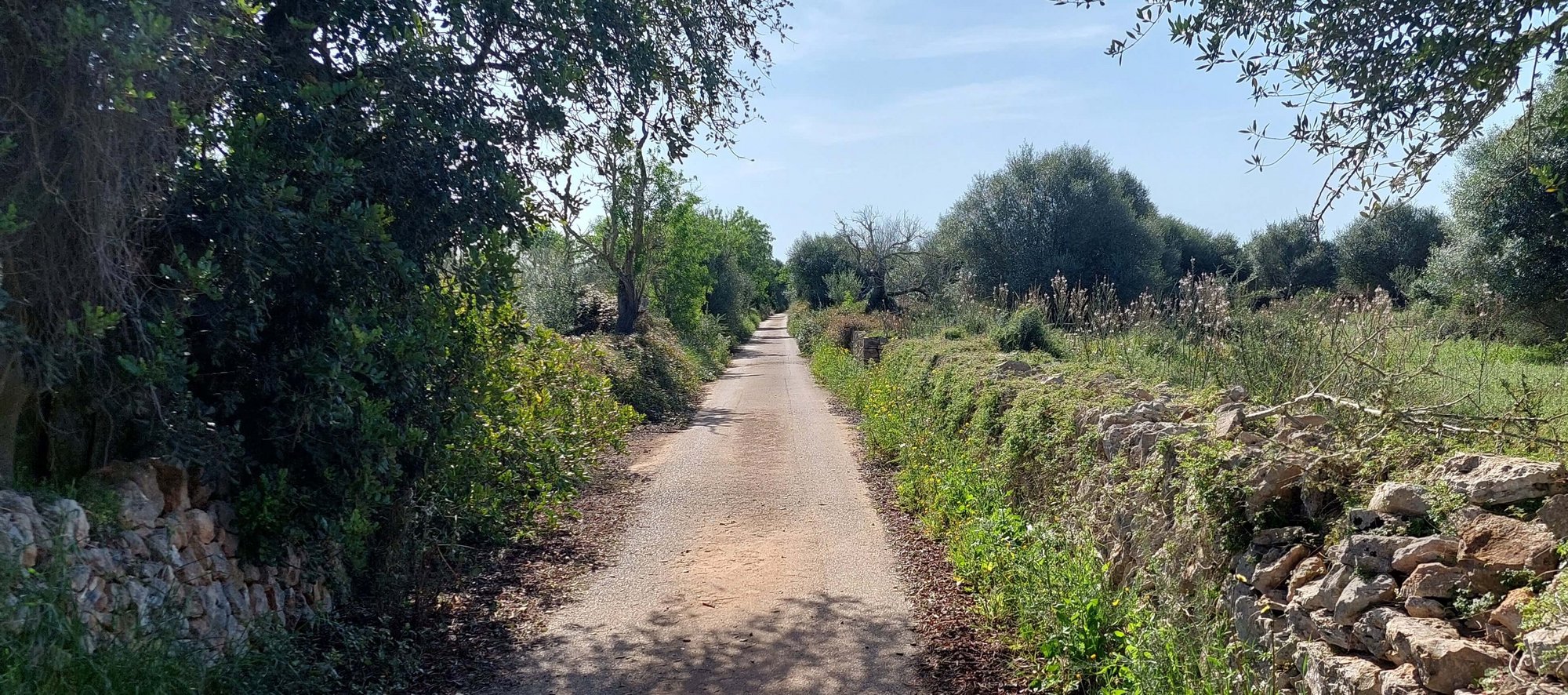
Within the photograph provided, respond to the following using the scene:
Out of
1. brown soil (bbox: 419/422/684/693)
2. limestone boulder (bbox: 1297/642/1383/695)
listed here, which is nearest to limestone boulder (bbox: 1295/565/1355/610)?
limestone boulder (bbox: 1297/642/1383/695)

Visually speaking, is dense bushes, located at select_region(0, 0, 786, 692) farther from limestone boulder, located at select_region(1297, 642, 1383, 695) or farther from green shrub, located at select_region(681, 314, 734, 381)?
green shrub, located at select_region(681, 314, 734, 381)

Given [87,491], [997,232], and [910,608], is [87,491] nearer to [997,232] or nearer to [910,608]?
[910,608]

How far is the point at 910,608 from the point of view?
22.7 ft

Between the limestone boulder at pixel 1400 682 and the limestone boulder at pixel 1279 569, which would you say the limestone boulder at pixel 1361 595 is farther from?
the limestone boulder at pixel 1279 569

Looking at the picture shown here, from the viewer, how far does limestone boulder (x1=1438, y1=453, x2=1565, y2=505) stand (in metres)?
3.37

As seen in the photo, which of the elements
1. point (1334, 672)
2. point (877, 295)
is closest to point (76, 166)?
point (1334, 672)

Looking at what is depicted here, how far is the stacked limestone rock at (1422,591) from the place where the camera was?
2918mm

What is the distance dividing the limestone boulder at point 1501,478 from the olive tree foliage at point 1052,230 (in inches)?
962

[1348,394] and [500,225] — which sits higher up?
[500,225]

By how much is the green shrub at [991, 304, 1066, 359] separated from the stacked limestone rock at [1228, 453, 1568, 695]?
11306 mm

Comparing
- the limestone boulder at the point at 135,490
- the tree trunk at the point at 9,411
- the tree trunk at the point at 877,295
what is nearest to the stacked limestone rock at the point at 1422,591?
the limestone boulder at the point at 135,490

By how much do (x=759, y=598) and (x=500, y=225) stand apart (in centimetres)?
319

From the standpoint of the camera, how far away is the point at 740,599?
23.2ft

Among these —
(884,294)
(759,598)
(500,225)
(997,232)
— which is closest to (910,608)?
(759,598)
